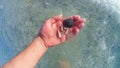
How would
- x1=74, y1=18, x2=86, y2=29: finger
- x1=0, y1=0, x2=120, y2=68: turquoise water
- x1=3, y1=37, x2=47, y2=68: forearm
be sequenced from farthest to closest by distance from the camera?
x1=0, y1=0, x2=120, y2=68: turquoise water, x1=74, y1=18, x2=86, y2=29: finger, x1=3, y1=37, x2=47, y2=68: forearm

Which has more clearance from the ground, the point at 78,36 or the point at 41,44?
the point at 41,44

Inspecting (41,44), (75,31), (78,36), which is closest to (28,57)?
(41,44)

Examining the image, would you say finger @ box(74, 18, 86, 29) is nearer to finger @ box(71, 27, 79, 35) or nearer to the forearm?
finger @ box(71, 27, 79, 35)

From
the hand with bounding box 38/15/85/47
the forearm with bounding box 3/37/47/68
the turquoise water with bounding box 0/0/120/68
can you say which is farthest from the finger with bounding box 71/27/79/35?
the turquoise water with bounding box 0/0/120/68

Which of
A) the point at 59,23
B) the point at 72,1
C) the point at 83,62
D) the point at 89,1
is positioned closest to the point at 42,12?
the point at 72,1

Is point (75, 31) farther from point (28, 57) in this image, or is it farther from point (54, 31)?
point (28, 57)

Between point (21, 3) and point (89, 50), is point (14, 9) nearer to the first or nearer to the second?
point (21, 3)

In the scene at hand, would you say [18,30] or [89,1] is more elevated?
[89,1]

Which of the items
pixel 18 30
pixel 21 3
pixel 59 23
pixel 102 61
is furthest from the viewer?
pixel 21 3
